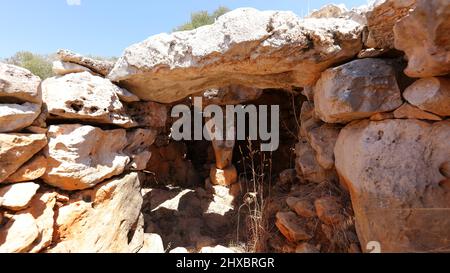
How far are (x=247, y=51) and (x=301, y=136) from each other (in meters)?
1.31

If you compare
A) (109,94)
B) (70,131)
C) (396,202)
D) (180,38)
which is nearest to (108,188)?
(70,131)

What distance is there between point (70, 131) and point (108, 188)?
59 cm

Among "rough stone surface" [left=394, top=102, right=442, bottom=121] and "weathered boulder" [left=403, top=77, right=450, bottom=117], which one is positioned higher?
"weathered boulder" [left=403, top=77, right=450, bottom=117]

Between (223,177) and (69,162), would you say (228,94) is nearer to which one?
(223,177)

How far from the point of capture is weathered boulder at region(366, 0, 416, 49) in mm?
1425

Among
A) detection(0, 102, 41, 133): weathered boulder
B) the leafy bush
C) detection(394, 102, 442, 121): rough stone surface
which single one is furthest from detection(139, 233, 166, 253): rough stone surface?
the leafy bush

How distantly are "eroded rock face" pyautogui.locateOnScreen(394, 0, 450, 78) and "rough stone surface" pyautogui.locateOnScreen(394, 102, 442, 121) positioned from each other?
22cm

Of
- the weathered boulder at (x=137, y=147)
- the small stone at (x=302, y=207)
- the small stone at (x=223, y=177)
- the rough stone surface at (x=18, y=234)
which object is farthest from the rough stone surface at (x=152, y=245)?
the small stone at (x=223, y=177)

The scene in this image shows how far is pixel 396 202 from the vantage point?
1.47 metres

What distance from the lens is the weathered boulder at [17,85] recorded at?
155 centimetres

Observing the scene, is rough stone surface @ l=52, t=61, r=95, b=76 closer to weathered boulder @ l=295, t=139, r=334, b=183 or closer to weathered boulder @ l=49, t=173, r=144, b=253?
weathered boulder @ l=49, t=173, r=144, b=253

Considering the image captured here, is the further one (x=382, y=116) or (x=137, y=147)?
(x=137, y=147)

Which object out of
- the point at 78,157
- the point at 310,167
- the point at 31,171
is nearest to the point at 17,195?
the point at 31,171

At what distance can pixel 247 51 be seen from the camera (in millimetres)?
2010
